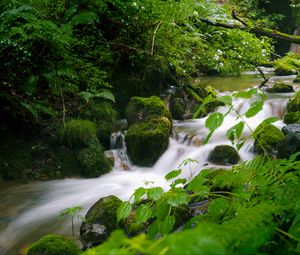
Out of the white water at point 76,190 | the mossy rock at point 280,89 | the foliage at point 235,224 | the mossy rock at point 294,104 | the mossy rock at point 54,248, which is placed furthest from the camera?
the mossy rock at point 280,89

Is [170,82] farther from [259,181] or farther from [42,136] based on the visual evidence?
[259,181]

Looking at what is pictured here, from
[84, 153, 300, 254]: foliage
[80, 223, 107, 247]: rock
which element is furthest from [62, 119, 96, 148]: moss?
[84, 153, 300, 254]: foliage

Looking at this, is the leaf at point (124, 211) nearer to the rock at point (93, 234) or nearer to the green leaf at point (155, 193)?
the green leaf at point (155, 193)

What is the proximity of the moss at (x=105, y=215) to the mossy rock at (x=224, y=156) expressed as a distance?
9.17 feet

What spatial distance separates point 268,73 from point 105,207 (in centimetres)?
1185

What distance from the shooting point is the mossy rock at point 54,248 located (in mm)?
4082

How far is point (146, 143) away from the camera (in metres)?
7.50

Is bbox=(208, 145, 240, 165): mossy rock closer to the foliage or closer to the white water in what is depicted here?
the white water

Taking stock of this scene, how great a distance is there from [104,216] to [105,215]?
0.02 m

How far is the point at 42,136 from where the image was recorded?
24.2 feet

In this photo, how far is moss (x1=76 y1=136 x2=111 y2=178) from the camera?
23.2ft

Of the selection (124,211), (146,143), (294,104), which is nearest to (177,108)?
(146,143)

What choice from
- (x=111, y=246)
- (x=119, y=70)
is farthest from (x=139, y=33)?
(x=111, y=246)

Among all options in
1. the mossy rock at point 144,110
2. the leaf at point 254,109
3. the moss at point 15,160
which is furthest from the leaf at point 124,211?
the mossy rock at point 144,110
